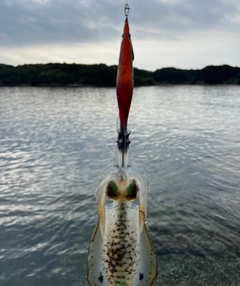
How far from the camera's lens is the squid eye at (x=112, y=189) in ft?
9.35

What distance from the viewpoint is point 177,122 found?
28109 mm

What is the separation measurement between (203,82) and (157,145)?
12371 centimetres

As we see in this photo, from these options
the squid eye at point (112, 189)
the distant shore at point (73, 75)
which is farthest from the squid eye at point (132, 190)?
the distant shore at point (73, 75)

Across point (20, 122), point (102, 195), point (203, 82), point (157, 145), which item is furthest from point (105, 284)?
point (203, 82)

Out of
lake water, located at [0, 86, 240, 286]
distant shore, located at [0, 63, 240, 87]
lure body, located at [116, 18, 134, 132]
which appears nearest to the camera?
lure body, located at [116, 18, 134, 132]

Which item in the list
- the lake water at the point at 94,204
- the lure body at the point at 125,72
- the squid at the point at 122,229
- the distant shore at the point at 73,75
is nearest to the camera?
the lure body at the point at 125,72

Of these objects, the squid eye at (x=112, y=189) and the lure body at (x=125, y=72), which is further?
the squid eye at (x=112, y=189)

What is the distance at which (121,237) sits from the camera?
2.95 m

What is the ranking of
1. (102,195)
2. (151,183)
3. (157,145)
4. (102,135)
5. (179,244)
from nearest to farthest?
1. (102,195)
2. (179,244)
3. (151,183)
4. (157,145)
5. (102,135)

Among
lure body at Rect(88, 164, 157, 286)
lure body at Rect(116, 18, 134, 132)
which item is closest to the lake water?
lure body at Rect(88, 164, 157, 286)

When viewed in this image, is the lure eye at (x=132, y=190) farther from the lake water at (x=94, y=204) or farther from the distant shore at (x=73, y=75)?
the distant shore at (x=73, y=75)

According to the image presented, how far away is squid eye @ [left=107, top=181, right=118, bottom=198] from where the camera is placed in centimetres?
285

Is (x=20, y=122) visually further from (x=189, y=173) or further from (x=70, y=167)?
(x=189, y=173)

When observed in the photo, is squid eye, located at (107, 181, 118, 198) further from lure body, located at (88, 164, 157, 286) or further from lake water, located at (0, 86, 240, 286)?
lake water, located at (0, 86, 240, 286)
